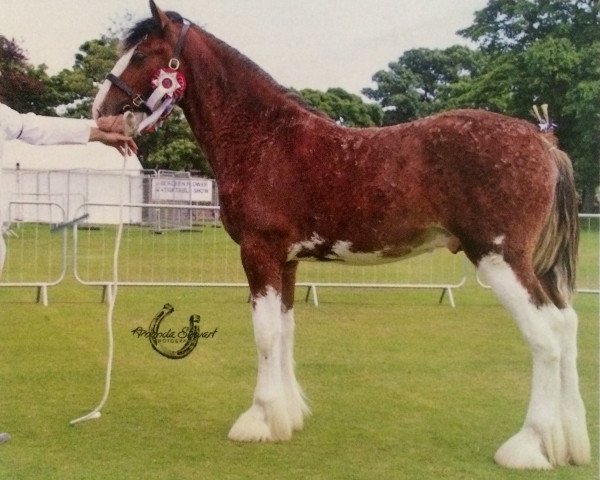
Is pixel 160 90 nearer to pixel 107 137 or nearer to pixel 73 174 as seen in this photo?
pixel 107 137

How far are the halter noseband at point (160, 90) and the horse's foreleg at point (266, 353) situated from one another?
0.84 m

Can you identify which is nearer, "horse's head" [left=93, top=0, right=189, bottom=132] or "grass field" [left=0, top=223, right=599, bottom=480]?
"grass field" [left=0, top=223, right=599, bottom=480]

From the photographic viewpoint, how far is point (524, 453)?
10.6ft

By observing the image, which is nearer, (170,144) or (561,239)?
(561,239)

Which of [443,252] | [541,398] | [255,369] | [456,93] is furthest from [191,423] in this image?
[443,252]

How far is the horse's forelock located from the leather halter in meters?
0.13

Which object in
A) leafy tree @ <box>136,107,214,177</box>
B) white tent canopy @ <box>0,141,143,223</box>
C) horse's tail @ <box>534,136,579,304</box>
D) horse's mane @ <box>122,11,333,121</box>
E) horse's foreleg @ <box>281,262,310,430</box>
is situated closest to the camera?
horse's tail @ <box>534,136,579,304</box>

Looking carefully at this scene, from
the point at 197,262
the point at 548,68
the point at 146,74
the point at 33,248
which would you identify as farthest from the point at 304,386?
the point at 33,248

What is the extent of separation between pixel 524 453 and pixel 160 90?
2.49 meters

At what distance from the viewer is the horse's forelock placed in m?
3.67

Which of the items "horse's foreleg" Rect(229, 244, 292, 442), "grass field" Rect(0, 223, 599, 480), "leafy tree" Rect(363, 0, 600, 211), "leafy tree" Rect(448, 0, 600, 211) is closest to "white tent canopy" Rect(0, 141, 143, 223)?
"grass field" Rect(0, 223, 599, 480)

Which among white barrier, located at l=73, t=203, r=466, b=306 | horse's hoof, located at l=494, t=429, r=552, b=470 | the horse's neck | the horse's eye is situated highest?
the horse's eye

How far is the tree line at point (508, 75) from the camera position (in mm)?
4668

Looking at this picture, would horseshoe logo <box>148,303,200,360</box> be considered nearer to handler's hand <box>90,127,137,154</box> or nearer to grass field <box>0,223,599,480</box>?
grass field <box>0,223,599,480</box>
